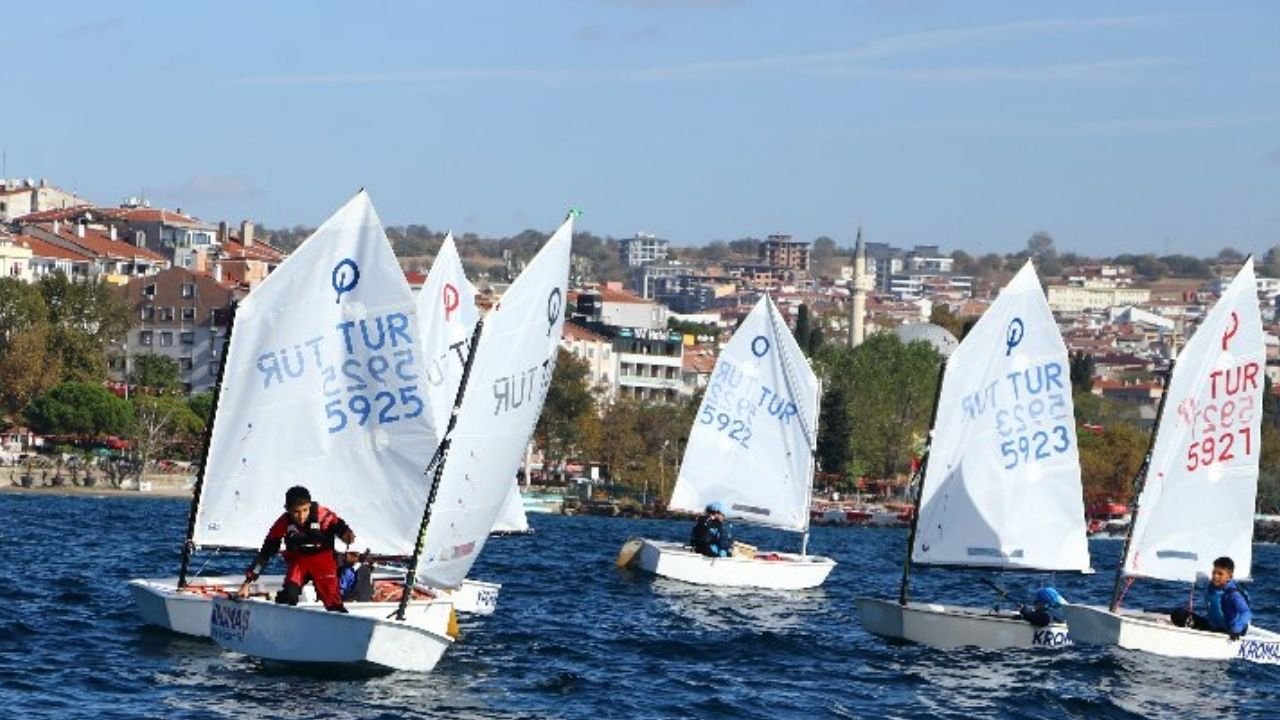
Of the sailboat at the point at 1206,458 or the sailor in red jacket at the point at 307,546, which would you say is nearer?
the sailor in red jacket at the point at 307,546

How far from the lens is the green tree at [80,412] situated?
458 ft

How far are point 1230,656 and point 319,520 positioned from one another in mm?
14457

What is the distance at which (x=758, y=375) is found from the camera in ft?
207

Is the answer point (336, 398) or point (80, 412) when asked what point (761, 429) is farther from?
point (80, 412)

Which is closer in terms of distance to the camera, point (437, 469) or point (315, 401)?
point (437, 469)

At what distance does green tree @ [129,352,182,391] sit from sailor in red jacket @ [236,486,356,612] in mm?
123673

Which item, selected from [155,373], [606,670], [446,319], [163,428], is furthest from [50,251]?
[606,670]

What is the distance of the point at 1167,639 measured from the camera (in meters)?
40.7

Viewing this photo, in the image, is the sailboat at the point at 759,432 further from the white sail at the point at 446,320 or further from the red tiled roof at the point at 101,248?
the red tiled roof at the point at 101,248

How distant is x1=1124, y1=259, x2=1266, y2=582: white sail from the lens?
143 feet

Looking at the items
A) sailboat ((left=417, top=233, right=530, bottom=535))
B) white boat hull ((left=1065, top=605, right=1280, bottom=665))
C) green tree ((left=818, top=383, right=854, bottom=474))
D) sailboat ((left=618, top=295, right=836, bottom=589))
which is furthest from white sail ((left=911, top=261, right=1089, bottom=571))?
green tree ((left=818, top=383, right=854, bottom=474))

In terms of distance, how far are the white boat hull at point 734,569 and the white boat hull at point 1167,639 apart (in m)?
16.6

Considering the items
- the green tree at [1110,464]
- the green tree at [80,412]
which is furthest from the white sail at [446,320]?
the green tree at [1110,464]

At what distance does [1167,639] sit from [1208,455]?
4457 millimetres
